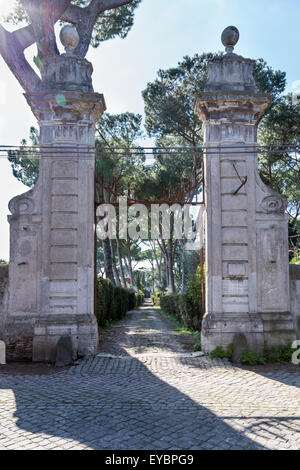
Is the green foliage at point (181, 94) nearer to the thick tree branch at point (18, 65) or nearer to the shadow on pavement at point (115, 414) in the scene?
the thick tree branch at point (18, 65)

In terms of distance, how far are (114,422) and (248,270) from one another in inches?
166

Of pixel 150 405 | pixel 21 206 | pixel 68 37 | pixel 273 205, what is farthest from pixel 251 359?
pixel 68 37

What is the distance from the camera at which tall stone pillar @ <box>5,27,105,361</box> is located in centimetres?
723

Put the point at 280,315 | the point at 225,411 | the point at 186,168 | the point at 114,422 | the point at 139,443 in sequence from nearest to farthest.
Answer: the point at 139,443, the point at 114,422, the point at 225,411, the point at 280,315, the point at 186,168

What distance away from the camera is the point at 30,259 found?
7426 millimetres

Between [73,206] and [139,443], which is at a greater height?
[73,206]

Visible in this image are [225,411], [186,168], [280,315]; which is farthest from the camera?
[186,168]

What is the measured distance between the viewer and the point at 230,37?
25.8 ft

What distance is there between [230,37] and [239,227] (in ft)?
12.5

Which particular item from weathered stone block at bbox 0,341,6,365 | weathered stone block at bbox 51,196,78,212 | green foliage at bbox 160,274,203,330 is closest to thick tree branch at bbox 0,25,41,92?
weathered stone block at bbox 51,196,78,212

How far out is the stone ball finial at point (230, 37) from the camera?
7.85 m

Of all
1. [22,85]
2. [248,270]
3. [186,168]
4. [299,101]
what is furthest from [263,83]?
[248,270]

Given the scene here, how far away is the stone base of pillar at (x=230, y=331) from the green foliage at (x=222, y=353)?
70 mm
